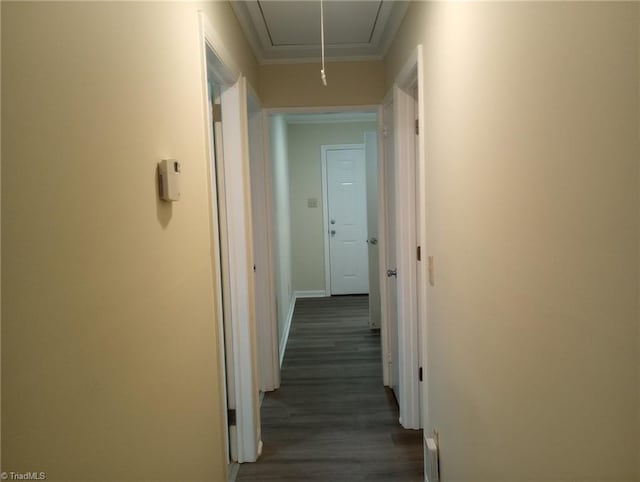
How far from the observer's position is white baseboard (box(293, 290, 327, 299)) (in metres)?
6.42

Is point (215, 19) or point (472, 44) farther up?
point (215, 19)

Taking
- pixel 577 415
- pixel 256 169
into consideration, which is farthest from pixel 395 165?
pixel 577 415

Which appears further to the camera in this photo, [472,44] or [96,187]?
[472,44]

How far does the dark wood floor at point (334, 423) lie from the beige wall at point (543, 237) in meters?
0.88

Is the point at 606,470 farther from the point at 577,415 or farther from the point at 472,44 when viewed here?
the point at 472,44

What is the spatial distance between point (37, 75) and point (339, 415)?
273cm

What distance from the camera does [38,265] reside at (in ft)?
2.11

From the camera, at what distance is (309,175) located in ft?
20.6

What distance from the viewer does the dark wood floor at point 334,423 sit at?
234 cm

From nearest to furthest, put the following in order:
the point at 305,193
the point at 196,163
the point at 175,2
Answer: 1. the point at 175,2
2. the point at 196,163
3. the point at 305,193

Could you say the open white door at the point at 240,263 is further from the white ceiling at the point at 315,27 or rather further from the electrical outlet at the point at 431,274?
the electrical outlet at the point at 431,274

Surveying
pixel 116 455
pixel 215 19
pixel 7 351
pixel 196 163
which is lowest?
pixel 116 455

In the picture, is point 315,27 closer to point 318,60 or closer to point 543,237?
point 318,60

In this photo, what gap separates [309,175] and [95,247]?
5.58 meters
